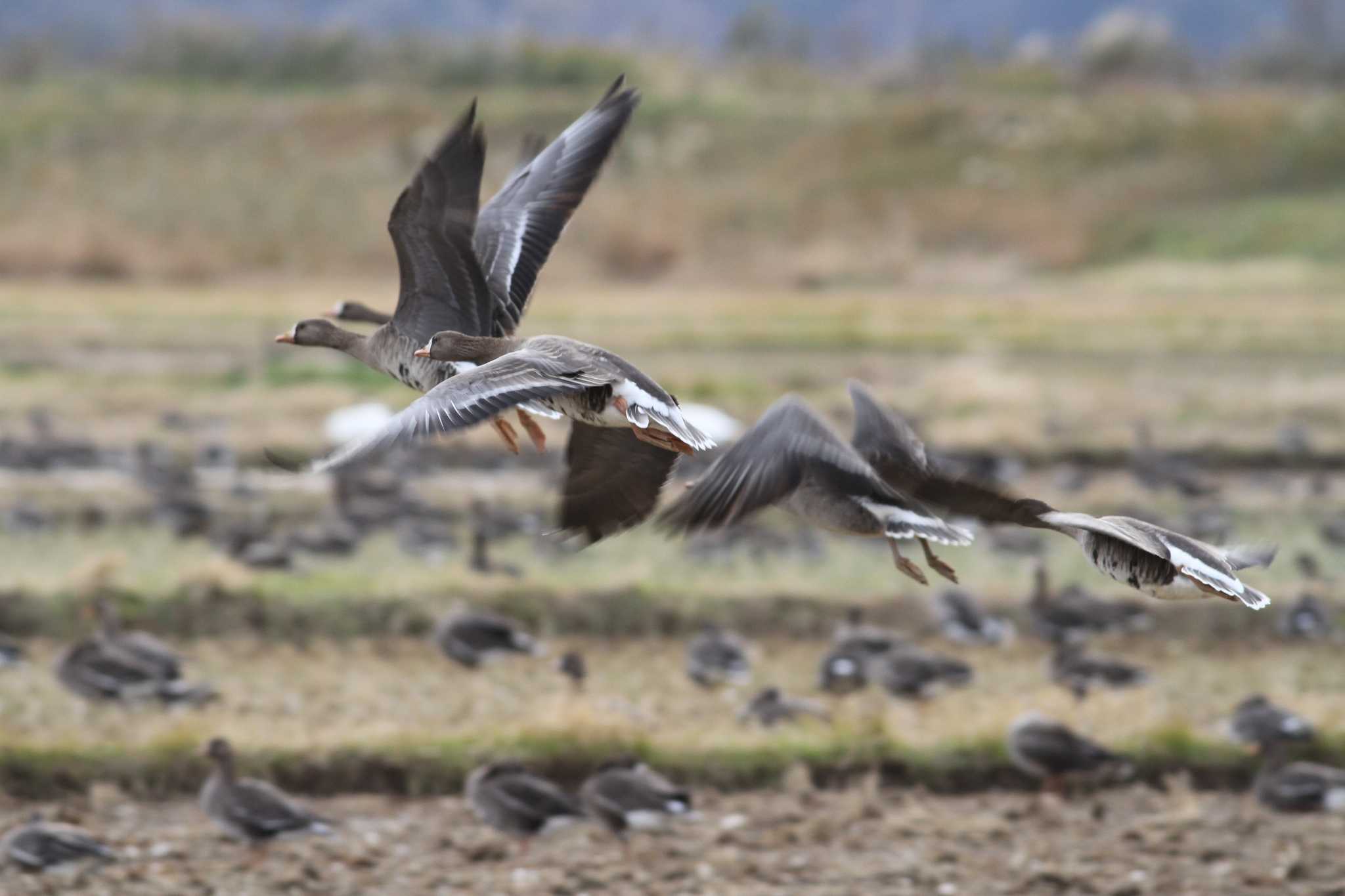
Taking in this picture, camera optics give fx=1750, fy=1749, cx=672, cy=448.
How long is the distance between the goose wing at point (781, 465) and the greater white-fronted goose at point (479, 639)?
5604mm

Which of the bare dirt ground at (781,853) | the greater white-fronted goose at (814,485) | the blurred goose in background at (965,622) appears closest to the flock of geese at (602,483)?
the greater white-fronted goose at (814,485)

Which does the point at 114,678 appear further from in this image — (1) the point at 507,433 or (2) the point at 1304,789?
(2) the point at 1304,789

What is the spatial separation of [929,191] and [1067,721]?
50.3 meters

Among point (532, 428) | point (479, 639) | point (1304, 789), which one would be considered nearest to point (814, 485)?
point (532, 428)

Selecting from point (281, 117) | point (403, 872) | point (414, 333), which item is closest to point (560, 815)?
point (403, 872)

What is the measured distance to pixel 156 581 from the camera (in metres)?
14.2

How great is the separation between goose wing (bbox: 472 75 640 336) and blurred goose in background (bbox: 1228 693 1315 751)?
18.0ft

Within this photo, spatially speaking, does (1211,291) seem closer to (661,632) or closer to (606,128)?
(661,632)

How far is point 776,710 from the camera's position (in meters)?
11.5

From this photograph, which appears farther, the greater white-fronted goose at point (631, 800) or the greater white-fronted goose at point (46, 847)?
the greater white-fronted goose at point (631, 800)

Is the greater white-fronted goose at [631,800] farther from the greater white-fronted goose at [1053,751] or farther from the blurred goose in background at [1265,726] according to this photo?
the blurred goose in background at [1265,726]

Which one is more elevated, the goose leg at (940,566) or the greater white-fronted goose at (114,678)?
the goose leg at (940,566)

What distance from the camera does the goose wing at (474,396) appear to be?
6.29 m

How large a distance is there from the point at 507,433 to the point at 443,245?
3.80 ft
